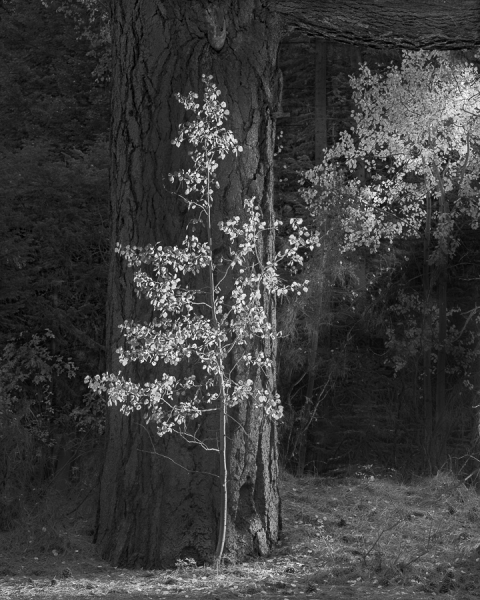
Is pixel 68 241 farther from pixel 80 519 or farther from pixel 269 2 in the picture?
pixel 269 2

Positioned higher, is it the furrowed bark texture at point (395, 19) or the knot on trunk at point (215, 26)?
the furrowed bark texture at point (395, 19)

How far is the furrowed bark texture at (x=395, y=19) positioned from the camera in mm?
6168

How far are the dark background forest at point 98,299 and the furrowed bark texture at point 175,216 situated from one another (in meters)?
1.37

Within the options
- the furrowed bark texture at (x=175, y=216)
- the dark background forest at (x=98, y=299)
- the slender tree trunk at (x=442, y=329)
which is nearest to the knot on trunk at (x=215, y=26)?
the furrowed bark texture at (x=175, y=216)

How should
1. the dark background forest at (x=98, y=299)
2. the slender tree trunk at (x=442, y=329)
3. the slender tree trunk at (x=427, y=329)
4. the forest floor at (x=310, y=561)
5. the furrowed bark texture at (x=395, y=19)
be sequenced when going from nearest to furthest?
the forest floor at (x=310, y=561) → the furrowed bark texture at (x=395, y=19) → the dark background forest at (x=98, y=299) → the slender tree trunk at (x=442, y=329) → the slender tree trunk at (x=427, y=329)

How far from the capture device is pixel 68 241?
9.27 metres

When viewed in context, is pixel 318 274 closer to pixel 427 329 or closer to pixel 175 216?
pixel 427 329

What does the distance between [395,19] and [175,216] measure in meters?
→ 1.96

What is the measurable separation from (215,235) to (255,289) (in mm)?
437

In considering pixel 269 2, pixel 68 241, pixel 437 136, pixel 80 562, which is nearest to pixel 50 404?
pixel 68 241

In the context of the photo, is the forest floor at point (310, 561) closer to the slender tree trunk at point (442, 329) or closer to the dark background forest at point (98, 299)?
Answer: the dark background forest at point (98, 299)

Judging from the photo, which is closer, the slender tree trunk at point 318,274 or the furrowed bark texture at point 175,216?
the furrowed bark texture at point 175,216

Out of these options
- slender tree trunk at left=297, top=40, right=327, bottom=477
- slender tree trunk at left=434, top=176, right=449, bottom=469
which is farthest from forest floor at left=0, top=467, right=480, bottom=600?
slender tree trunk at left=434, top=176, right=449, bottom=469

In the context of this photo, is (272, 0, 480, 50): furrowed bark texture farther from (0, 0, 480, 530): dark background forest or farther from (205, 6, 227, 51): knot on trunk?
(0, 0, 480, 530): dark background forest
